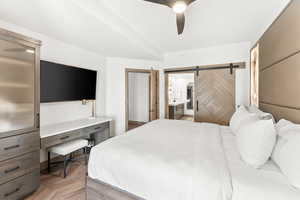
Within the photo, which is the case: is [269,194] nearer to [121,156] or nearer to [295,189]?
[295,189]

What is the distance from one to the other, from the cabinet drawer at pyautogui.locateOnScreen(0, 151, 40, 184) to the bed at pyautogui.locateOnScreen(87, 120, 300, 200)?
91cm

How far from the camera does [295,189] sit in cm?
87

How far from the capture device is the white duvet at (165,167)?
993mm

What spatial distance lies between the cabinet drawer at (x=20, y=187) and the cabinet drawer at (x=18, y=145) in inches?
12.4

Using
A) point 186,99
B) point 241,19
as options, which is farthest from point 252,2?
point 186,99

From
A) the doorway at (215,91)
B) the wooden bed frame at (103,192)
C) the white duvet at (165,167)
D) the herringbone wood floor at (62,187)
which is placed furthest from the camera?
the doorway at (215,91)

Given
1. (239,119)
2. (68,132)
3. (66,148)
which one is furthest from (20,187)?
(239,119)

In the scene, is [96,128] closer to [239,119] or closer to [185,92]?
[239,119]

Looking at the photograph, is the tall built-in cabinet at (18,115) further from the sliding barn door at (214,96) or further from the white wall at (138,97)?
the white wall at (138,97)

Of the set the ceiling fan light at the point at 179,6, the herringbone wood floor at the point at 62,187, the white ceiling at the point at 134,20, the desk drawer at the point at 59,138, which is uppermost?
the white ceiling at the point at 134,20

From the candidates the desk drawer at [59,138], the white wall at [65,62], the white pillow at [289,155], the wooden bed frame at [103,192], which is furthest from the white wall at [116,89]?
the white pillow at [289,155]

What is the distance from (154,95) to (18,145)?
307 centimetres

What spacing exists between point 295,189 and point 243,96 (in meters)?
2.87

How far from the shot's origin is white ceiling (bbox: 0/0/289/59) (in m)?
1.78
